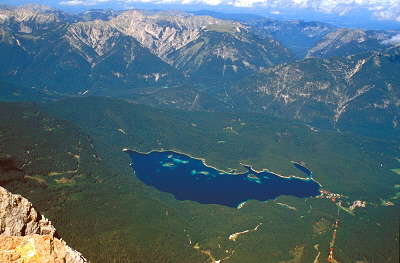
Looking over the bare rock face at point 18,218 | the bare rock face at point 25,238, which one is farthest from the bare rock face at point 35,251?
the bare rock face at point 18,218

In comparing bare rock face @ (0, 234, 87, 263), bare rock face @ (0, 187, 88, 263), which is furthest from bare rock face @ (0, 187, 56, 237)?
bare rock face @ (0, 234, 87, 263)

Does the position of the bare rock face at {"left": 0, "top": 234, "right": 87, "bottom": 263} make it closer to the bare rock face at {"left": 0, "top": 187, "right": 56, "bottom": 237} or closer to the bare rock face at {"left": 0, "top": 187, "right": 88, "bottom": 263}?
the bare rock face at {"left": 0, "top": 187, "right": 88, "bottom": 263}

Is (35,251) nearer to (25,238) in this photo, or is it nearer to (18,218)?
(25,238)

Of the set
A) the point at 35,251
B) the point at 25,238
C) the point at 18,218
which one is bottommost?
the point at 18,218

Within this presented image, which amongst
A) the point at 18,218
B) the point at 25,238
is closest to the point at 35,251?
the point at 25,238

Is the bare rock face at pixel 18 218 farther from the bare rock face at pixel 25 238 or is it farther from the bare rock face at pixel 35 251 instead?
the bare rock face at pixel 35 251

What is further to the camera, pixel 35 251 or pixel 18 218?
pixel 18 218

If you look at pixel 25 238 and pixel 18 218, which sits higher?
pixel 25 238

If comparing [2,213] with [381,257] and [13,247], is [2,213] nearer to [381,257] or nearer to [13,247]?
[13,247]
